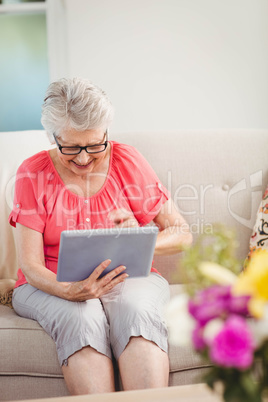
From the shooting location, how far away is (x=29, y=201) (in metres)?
1.81

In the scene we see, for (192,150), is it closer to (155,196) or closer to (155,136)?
(155,136)

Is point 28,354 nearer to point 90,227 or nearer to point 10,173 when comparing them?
point 90,227

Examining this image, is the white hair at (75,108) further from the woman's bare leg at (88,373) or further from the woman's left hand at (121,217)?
the woman's bare leg at (88,373)

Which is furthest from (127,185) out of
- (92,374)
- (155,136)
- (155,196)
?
(92,374)

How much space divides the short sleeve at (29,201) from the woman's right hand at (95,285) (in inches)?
11.5

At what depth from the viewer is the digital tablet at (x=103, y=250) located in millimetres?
1460

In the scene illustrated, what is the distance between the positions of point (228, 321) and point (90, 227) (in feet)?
3.90

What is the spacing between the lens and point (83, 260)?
153 cm

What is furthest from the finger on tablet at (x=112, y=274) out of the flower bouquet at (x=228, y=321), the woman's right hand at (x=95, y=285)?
the flower bouquet at (x=228, y=321)

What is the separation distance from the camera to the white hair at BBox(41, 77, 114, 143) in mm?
1726

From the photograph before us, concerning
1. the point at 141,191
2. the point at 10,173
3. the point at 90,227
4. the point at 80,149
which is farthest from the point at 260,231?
the point at 10,173

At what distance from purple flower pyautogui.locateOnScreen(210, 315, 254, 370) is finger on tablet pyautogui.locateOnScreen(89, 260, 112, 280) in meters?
0.89

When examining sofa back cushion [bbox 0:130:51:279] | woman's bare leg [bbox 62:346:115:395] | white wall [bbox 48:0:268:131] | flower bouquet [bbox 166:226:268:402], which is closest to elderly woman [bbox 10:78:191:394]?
woman's bare leg [bbox 62:346:115:395]

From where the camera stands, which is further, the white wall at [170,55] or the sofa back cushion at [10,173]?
the white wall at [170,55]
